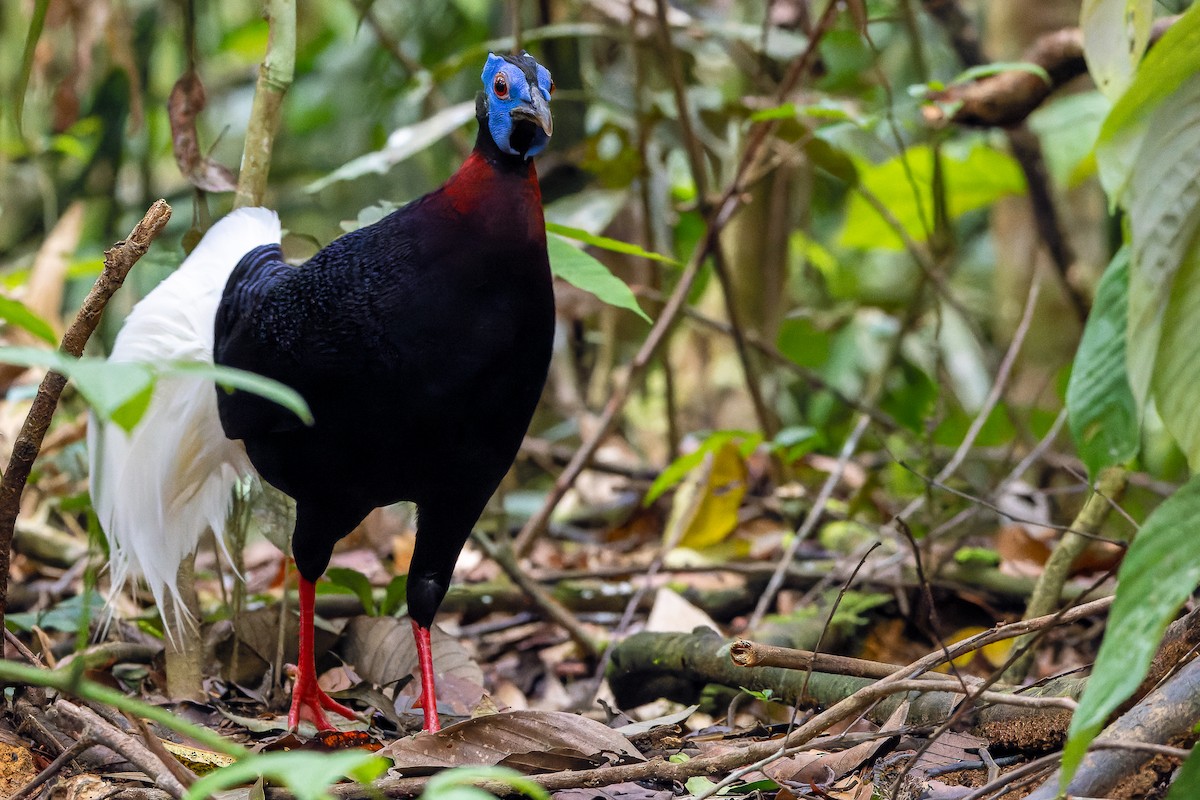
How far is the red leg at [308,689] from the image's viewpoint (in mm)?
2590

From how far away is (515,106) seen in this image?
231cm

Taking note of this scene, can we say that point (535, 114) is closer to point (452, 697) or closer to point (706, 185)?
point (452, 697)

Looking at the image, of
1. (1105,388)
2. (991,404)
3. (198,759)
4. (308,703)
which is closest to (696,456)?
(991,404)

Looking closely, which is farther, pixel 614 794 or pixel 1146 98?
pixel 614 794

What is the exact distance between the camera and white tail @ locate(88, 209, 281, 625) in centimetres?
273

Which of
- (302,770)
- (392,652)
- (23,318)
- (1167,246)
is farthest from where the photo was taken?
(392,652)

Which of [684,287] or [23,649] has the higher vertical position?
[684,287]

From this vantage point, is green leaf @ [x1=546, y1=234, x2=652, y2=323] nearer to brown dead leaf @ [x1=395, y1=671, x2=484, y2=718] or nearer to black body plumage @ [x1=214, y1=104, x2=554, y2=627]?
black body plumage @ [x1=214, y1=104, x2=554, y2=627]

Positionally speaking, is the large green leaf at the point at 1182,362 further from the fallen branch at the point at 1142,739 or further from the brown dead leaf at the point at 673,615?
the brown dead leaf at the point at 673,615

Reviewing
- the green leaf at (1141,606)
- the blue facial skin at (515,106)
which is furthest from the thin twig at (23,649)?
the green leaf at (1141,606)

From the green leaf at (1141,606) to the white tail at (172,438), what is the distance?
6.74 ft

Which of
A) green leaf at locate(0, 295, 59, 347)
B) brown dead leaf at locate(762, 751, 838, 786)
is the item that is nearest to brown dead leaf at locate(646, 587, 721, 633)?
brown dead leaf at locate(762, 751, 838, 786)

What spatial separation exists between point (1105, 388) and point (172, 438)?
197 cm

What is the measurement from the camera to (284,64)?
8.89ft
